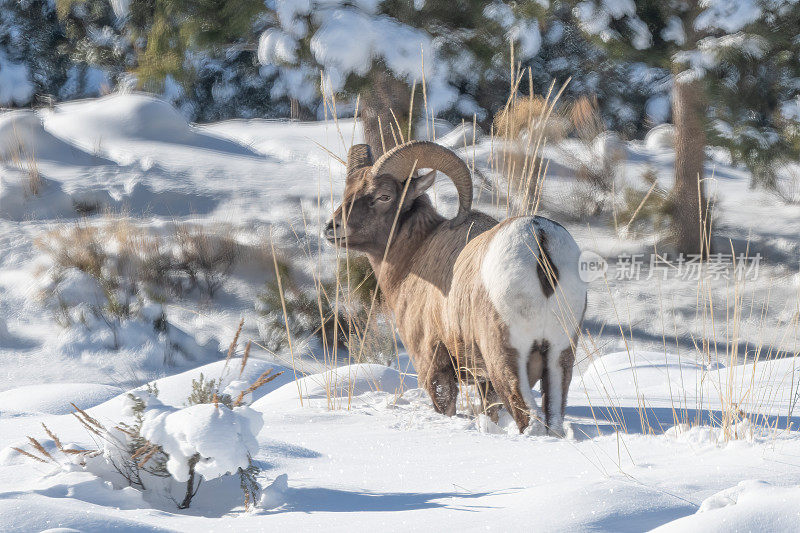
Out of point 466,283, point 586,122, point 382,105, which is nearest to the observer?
point 466,283

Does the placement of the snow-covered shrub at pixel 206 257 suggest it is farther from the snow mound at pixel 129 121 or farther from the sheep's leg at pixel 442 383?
the sheep's leg at pixel 442 383

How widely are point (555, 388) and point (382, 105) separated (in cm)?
534

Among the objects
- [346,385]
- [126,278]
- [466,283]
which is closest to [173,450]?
[466,283]

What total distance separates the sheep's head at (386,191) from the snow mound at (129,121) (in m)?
9.25

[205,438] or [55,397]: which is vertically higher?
[205,438]

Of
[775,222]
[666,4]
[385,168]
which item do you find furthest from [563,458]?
[775,222]

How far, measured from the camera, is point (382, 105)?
8336 millimetres

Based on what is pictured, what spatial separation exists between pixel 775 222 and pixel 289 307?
6.23 m

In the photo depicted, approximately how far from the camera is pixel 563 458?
299 centimetres

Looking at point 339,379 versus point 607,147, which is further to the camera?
point 607,147

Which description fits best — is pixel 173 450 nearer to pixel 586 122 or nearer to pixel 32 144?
pixel 586 122

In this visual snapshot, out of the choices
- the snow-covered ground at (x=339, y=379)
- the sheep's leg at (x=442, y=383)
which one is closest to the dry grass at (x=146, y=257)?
the snow-covered ground at (x=339, y=379)

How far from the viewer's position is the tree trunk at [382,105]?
8086mm

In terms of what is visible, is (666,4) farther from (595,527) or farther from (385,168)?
(595,527)
